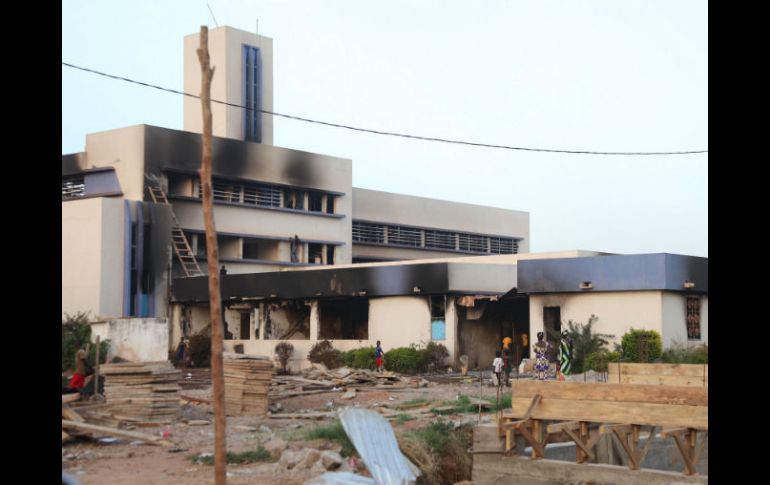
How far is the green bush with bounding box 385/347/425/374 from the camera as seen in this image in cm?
3438

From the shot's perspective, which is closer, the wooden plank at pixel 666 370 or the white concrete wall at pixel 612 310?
the wooden plank at pixel 666 370

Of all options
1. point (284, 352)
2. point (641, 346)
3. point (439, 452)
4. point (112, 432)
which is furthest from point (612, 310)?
point (112, 432)

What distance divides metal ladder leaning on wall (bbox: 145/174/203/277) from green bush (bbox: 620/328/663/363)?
2032cm

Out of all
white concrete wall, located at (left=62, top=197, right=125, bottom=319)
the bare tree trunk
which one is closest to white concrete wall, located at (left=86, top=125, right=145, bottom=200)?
white concrete wall, located at (left=62, top=197, right=125, bottom=319)

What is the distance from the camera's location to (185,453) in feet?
53.8

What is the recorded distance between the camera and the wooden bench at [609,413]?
491 inches

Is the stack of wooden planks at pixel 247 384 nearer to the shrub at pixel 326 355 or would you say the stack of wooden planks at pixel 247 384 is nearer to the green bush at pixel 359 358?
the green bush at pixel 359 358

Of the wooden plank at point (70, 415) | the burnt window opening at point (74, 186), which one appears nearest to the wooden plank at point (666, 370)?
the wooden plank at point (70, 415)

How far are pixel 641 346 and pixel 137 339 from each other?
659 inches

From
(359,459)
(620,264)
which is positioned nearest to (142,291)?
(620,264)

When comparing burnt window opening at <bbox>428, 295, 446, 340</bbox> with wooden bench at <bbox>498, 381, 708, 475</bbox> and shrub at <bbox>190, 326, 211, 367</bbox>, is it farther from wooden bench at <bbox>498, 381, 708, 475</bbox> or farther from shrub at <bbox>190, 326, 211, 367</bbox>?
wooden bench at <bbox>498, 381, 708, 475</bbox>

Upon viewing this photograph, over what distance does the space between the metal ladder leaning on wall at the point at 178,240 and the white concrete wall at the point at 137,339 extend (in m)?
10.2
